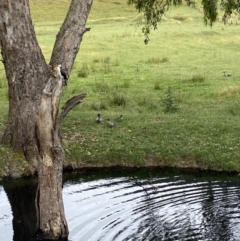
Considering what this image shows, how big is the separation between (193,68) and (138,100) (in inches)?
357

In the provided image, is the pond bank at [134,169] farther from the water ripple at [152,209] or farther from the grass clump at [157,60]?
the grass clump at [157,60]

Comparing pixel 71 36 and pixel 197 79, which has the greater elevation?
pixel 71 36

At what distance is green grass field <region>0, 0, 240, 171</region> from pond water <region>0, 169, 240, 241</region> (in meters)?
0.81

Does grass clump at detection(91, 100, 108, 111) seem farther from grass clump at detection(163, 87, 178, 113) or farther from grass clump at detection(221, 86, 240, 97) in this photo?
grass clump at detection(221, 86, 240, 97)

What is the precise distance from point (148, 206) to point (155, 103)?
924 cm

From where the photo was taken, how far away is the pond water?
419 inches

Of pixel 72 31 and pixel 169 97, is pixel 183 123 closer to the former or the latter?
pixel 169 97

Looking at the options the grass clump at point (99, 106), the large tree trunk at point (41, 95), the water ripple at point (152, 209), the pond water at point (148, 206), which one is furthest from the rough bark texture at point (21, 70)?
the grass clump at point (99, 106)

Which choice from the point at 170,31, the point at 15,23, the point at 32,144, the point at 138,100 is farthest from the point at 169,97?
the point at 170,31

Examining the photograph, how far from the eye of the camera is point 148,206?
40.2ft

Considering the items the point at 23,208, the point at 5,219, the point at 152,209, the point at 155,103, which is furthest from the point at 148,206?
the point at 155,103

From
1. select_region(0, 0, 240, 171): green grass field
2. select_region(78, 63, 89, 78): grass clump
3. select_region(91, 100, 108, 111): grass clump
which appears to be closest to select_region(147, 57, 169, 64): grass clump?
select_region(0, 0, 240, 171): green grass field

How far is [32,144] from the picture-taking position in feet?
49.0

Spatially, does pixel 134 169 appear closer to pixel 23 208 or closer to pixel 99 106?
pixel 23 208
